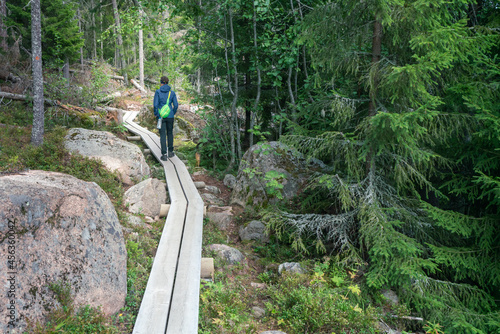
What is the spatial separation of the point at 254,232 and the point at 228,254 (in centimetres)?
158

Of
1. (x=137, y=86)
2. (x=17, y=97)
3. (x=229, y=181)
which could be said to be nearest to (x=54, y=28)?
(x=17, y=97)

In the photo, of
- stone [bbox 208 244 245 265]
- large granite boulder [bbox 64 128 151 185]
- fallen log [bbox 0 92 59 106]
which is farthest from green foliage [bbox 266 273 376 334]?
fallen log [bbox 0 92 59 106]

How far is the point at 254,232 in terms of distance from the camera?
8336 mm

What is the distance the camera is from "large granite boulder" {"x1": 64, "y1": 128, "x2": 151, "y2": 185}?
30.9ft

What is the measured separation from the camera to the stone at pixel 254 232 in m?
8.21

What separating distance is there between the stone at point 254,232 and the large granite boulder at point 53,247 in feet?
12.8

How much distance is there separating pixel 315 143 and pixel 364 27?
276 cm

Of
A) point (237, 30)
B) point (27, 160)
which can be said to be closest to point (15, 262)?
point (27, 160)

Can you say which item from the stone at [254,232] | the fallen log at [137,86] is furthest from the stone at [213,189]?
the fallen log at [137,86]

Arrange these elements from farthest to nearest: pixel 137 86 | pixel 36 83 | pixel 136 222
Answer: pixel 137 86 < pixel 36 83 < pixel 136 222

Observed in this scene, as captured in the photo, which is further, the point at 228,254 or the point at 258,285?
the point at 228,254

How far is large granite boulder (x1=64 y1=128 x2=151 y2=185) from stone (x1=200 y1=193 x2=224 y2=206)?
2040 mm

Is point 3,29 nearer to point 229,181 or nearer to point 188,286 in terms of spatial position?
point 229,181

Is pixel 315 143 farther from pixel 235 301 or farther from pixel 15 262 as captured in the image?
pixel 15 262
